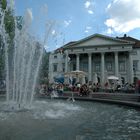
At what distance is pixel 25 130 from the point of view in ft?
25.3

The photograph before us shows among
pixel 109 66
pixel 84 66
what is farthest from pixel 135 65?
pixel 84 66

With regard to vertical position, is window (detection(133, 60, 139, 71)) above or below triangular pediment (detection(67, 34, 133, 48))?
below

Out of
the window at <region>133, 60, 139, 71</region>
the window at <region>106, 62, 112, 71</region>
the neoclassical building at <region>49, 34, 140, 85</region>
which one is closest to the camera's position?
the neoclassical building at <region>49, 34, 140, 85</region>

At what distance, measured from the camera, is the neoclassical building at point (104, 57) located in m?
59.3

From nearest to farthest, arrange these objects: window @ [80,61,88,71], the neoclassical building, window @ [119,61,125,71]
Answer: the neoclassical building → window @ [119,61,125,71] → window @ [80,61,88,71]

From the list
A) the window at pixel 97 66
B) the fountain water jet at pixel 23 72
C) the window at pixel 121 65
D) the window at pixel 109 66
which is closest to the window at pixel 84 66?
the window at pixel 97 66

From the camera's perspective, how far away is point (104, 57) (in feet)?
205

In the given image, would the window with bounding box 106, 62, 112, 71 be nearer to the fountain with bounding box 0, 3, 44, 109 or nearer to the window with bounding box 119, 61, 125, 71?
the window with bounding box 119, 61, 125, 71

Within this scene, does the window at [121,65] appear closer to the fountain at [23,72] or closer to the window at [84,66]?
the window at [84,66]

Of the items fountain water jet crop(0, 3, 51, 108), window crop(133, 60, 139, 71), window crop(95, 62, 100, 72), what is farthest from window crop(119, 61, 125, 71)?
fountain water jet crop(0, 3, 51, 108)

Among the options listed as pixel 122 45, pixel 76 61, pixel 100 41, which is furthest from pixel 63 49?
pixel 122 45

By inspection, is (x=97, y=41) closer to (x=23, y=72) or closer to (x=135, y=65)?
(x=135, y=65)

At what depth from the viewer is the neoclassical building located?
5928cm

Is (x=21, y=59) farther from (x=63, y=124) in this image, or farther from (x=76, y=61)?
(x=76, y=61)
